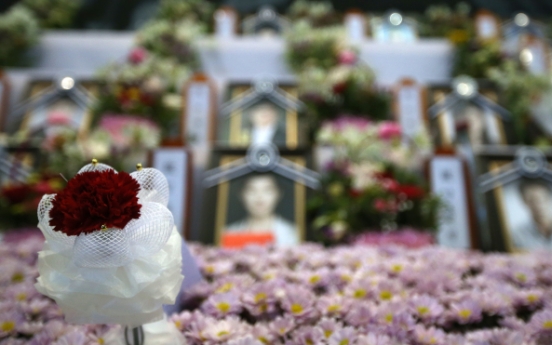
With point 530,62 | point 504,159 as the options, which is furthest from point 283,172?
point 530,62

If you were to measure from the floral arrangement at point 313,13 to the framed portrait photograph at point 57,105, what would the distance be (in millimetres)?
2268

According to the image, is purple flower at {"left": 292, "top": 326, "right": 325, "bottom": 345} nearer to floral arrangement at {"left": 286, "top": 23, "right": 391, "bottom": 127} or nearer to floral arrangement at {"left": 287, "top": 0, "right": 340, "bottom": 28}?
floral arrangement at {"left": 286, "top": 23, "right": 391, "bottom": 127}

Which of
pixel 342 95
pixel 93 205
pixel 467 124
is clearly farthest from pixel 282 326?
pixel 467 124

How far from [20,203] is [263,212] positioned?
1053 mm

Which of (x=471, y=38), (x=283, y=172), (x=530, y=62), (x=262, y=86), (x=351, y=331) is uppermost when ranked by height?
(x=471, y=38)

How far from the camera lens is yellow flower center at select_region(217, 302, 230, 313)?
32.9 inches

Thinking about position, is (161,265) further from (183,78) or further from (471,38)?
(471,38)

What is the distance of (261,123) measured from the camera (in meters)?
2.90

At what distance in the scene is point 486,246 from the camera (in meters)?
2.14

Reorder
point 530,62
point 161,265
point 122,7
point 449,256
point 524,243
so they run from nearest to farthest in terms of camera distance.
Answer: point 161,265
point 449,256
point 524,243
point 530,62
point 122,7

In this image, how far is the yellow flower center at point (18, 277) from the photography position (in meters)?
1.09

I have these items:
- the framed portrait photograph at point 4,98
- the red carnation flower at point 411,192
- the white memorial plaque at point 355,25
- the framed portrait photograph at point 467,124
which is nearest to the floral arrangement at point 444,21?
the white memorial plaque at point 355,25

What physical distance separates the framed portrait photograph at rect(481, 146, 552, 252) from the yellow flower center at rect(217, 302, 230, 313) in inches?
63.6

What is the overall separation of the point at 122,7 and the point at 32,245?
461cm
